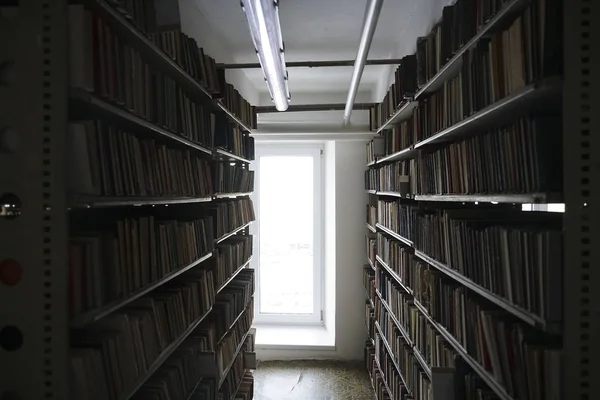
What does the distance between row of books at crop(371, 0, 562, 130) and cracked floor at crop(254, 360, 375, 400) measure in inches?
115

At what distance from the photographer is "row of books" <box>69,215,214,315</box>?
1.25 metres

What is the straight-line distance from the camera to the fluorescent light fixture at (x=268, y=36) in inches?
74.5

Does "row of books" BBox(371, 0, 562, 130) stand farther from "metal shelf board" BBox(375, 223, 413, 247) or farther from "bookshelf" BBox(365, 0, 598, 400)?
"metal shelf board" BBox(375, 223, 413, 247)

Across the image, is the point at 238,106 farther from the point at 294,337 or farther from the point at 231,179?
the point at 294,337

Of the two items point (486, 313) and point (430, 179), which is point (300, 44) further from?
point (486, 313)

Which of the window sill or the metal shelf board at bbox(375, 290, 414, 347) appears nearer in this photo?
the metal shelf board at bbox(375, 290, 414, 347)

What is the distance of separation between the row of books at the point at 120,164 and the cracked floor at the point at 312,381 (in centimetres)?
278

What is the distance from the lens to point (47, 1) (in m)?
1.18

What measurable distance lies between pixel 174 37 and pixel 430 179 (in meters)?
1.41

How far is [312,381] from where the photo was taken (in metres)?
4.59

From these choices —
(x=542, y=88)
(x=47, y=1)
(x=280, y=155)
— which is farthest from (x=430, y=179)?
(x=280, y=155)

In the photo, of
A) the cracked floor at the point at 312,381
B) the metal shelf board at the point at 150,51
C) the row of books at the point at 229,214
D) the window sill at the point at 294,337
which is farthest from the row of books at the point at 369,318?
the metal shelf board at the point at 150,51

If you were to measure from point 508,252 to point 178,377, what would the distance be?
62.1 inches

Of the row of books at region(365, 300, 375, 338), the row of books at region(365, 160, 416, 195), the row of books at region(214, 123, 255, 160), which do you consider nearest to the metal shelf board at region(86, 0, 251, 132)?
the row of books at region(214, 123, 255, 160)
